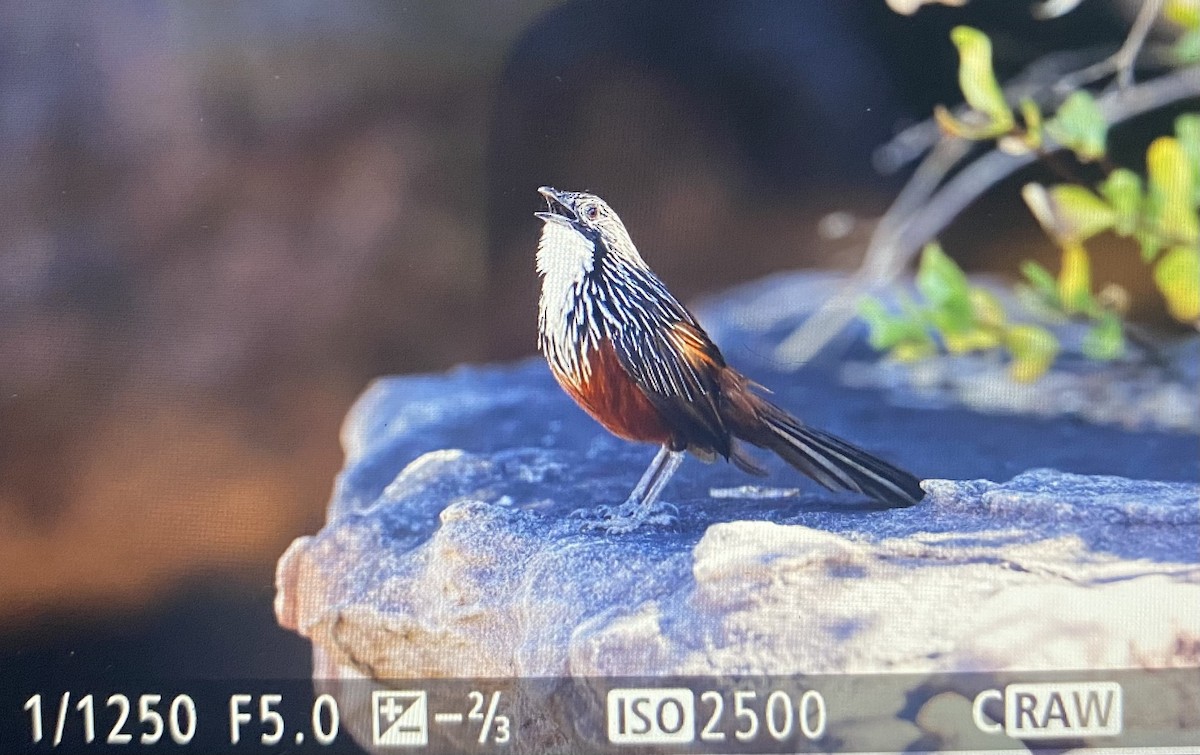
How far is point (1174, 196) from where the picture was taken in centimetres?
128

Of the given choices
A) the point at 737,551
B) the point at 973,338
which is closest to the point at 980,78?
the point at 973,338

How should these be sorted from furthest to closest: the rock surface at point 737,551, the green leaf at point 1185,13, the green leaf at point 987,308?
1. the green leaf at point 987,308
2. the rock surface at point 737,551
3. the green leaf at point 1185,13

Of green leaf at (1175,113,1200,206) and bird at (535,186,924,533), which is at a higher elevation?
green leaf at (1175,113,1200,206)

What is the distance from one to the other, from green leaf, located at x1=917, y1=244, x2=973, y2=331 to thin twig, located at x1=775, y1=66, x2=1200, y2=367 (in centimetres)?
3

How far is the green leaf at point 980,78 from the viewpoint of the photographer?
4.41 ft

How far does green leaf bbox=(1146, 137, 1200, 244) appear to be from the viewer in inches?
50.2

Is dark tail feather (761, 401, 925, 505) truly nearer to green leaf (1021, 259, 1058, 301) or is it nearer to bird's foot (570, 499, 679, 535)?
bird's foot (570, 499, 679, 535)

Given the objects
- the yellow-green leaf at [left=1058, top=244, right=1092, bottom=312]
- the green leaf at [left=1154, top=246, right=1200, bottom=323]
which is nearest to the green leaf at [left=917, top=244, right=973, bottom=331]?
the yellow-green leaf at [left=1058, top=244, right=1092, bottom=312]

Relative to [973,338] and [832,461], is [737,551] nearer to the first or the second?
[832,461]

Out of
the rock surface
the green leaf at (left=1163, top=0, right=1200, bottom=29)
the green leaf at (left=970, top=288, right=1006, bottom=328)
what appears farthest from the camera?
the green leaf at (left=970, top=288, right=1006, bottom=328)

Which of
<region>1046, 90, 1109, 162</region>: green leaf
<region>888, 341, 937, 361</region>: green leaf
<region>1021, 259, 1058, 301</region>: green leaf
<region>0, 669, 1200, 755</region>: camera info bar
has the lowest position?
<region>0, 669, 1200, 755</region>: camera info bar

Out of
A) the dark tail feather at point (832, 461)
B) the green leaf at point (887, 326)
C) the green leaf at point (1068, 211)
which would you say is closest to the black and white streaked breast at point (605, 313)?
the dark tail feather at point (832, 461)

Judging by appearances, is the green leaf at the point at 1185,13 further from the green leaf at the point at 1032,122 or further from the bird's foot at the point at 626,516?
the bird's foot at the point at 626,516

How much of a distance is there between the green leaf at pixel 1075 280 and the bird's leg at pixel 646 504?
523 mm
